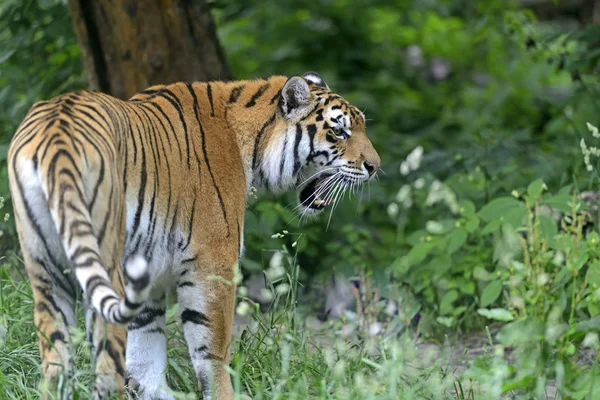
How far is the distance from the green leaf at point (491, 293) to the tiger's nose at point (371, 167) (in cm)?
115

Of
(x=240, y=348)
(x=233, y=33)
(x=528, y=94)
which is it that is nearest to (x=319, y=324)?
(x=240, y=348)

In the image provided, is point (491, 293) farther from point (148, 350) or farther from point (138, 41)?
point (138, 41)

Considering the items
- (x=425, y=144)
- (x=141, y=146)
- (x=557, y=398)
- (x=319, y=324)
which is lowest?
(x=425, y=144)

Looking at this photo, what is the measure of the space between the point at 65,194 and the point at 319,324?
11.5ft

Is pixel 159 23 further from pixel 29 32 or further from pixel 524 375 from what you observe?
pixel 524 375

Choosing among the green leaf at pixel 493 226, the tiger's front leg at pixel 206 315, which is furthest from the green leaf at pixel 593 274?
the tiger's front leg at pixel 206 315

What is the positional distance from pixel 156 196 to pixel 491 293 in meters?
2.35

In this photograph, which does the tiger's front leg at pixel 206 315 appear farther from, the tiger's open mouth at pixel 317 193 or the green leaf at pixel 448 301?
the green leaf at pixel 448 301

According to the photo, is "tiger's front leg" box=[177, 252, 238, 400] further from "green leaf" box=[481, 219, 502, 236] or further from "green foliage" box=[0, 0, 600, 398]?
"green leaf" box=[481, 219, 502, 236]

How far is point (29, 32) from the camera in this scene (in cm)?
666

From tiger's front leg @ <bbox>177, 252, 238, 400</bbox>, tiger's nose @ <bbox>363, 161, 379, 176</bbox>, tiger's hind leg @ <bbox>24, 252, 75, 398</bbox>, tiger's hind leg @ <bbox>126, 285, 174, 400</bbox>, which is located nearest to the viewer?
tiger's hind leg @ <bbox>24, 252, 75, 398</bbox>

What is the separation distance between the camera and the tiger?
11.5 feet

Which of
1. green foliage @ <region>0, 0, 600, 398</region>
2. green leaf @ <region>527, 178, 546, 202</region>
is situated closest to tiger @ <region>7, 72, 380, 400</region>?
green foliage @ <region>0, 0, 600, 398</region>

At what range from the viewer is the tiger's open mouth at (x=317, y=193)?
16.4ft
